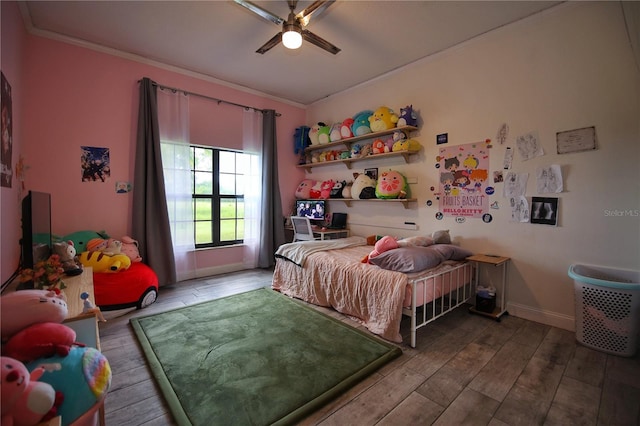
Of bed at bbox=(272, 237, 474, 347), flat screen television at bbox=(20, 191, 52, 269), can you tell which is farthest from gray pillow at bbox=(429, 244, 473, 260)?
flat screen television at bbox=(20, 191, 52, 269)

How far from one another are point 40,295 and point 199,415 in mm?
932

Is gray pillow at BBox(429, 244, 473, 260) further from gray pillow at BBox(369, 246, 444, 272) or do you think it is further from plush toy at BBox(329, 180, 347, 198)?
plush toy at BBox(329, 180, 347, 198)

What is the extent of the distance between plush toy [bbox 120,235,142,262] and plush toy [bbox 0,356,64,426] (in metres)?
2.58

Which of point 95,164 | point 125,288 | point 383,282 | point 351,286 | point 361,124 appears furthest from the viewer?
point 361,124

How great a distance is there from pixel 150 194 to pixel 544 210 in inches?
157

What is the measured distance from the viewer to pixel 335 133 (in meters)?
4.00

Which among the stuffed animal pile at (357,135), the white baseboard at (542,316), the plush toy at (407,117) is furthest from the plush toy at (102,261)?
the white baseboard at (542,316)

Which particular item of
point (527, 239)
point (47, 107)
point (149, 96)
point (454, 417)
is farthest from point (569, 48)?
Result: point (47, 107)

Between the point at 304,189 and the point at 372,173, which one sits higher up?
the point at 372,173

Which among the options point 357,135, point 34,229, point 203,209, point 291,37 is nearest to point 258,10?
point 291,37

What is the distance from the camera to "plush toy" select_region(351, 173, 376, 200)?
3599 mm

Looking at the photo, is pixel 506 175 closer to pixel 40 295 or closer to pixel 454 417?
pixel 454 417

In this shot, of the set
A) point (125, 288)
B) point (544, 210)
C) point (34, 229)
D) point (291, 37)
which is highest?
point (291, 37)

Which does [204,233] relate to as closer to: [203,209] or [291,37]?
[203,209]
